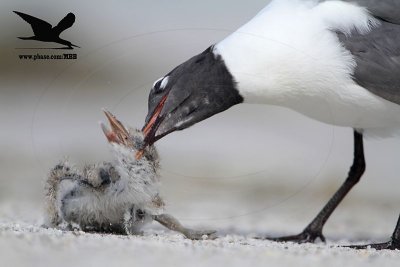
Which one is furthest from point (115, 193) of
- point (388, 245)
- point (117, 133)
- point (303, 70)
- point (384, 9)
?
point (384, 9)

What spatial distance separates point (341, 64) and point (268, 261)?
4.19 feet

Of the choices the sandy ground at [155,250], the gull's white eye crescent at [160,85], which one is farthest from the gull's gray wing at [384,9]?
the sandy ground at [155,250]

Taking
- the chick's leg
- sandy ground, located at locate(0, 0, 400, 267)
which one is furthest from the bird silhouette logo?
the chick's leg

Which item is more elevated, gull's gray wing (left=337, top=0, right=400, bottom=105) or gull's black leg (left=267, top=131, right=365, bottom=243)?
gull's gray wing (left=337, top=0, right=400, bottom=105)

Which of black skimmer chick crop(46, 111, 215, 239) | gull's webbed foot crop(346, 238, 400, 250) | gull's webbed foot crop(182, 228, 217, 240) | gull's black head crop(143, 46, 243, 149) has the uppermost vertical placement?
gull's black head crop(143, 46, 243, 149)

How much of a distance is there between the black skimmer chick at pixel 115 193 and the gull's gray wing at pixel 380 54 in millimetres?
1078

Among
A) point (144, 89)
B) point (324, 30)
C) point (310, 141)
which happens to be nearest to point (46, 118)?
point (144, 89)

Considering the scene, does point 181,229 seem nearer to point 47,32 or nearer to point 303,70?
point 303,70

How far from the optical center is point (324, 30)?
4.84 metres

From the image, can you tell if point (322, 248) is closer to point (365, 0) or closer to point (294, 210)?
point (365, 0)

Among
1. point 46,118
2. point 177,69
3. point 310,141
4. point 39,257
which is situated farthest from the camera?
point 310,141

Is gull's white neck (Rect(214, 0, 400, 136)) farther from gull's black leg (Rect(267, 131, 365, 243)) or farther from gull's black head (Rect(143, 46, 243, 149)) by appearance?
gull's black leg (Rect(267, 131, 365, 243))

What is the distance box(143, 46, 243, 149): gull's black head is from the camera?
15.5 ft

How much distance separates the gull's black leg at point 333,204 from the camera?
5.38 m
